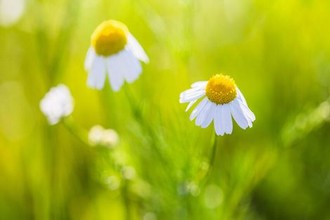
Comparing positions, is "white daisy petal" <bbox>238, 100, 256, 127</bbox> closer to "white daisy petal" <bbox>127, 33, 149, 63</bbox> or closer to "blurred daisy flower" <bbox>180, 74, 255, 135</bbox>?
"blurred daisy flower" <bbox>180, 74, 255, 135</bbox>

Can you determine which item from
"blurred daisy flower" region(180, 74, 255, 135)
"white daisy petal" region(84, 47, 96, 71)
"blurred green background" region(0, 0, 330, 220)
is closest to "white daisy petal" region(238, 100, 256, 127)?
"blurred daisy flower" region(180, 74, 255, 135)

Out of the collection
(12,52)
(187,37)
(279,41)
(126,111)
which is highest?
(12,52)

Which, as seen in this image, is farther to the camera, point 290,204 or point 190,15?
point 290,204

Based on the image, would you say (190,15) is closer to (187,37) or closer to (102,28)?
(187,37)

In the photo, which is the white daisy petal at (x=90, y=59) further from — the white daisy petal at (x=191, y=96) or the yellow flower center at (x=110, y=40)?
the white daisy petal at (x=191, y=96)

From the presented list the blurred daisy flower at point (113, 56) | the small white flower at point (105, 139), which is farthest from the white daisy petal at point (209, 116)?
the small white flower at point (105, 139)

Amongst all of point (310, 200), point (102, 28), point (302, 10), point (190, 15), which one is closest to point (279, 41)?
point (302, 10)

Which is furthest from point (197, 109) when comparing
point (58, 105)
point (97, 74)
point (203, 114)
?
point (58, 105)

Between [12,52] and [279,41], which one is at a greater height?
[12,52]
